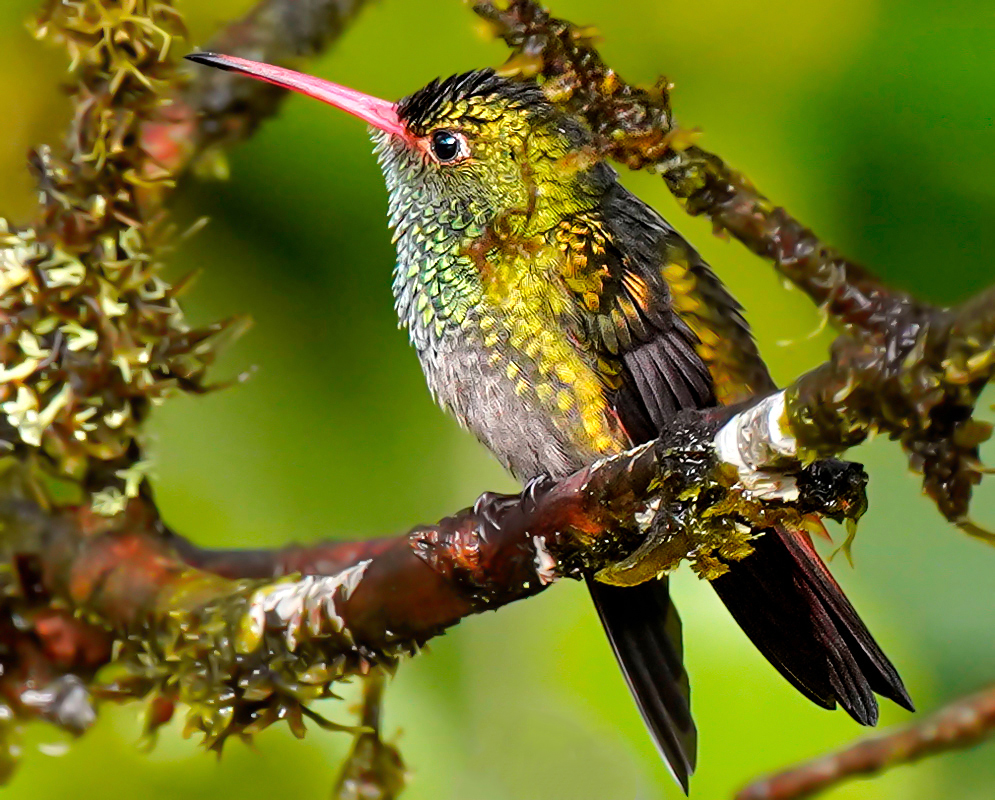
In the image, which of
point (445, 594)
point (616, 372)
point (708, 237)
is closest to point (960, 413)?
point (445, 594)

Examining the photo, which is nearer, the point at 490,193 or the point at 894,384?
the point at 894,384

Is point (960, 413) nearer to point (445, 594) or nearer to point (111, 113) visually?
point (445, 594)

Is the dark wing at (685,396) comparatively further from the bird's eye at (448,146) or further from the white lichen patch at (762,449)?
the white lichen patch at (762,449)

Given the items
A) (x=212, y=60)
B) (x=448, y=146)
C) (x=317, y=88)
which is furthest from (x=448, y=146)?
(x=212, y=60)

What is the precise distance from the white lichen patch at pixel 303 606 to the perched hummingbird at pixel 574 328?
33 cm

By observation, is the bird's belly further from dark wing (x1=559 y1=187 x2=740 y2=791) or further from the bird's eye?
the bird's eye

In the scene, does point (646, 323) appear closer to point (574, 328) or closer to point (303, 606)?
point (574, 328)

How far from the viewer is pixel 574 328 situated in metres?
1.19

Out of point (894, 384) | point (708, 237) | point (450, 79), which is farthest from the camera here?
point (708, 237)

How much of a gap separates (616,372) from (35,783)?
2.28 ft

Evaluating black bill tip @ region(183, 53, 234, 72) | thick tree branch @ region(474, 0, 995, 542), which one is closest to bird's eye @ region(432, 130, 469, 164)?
black bill tip @ region(183, 53, 234, 72)

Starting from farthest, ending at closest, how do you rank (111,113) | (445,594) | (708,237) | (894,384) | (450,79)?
(708,237) → (450,79) → (111,113) → (445,594) → (894,384)

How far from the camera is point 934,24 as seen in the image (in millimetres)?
1343

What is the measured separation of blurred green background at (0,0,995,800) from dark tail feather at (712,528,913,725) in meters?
0.23
